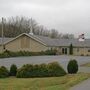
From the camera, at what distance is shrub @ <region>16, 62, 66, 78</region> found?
72.8 feet

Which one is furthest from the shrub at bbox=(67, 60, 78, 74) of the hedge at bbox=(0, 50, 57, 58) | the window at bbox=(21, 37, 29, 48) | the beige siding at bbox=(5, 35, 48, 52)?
the window at bbox=(21, 37, 29, 48)

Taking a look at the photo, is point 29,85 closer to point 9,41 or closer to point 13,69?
point 13,69

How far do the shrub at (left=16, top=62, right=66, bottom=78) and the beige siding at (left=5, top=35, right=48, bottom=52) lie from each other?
57.3 meters

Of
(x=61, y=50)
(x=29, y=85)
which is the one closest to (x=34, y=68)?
(x=29, y=85)

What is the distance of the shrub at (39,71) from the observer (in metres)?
22.2

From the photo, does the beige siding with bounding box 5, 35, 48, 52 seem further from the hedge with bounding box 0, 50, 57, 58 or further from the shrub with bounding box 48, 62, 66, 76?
the shrub with bounding box 48, 62, 66, 76

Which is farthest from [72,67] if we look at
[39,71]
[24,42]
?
[24,42]

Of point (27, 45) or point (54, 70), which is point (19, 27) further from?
point (54, 70)

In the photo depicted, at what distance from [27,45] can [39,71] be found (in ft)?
192

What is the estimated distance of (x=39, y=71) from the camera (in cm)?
2239

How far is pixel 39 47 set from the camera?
80.1 meters

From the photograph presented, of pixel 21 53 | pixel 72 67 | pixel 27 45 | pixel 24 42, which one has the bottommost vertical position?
pixel 21 53

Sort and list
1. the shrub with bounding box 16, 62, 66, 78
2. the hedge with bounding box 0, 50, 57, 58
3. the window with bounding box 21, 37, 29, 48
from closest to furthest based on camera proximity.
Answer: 1. the shrub with bounding box 16, 62, 66, 78
2. the hedge with bounding box 0, 50, 57, 58
3. the window with bounding box 21, 37, 29, 48

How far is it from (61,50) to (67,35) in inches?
3503
